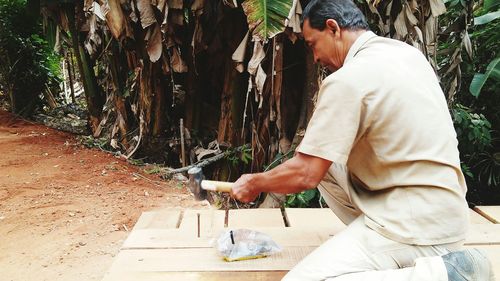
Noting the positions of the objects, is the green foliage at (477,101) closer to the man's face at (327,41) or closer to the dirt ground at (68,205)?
the dirt ground at (68,205)

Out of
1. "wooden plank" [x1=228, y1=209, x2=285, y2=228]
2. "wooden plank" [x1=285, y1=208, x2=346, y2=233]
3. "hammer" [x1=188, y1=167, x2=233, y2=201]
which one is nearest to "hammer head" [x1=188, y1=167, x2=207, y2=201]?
"hammer" [x1=188, y1=167, x2=233, y2=201]

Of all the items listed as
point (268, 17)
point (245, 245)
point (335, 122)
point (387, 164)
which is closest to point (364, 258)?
point (387, 164)

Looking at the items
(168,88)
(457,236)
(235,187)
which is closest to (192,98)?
(168,88)

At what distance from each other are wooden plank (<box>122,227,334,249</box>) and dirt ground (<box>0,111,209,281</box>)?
2.79ft

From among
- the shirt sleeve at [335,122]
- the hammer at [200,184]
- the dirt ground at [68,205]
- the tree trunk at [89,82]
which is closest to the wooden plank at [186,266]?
the hammer at [200,184]

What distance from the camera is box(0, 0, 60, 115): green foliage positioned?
790cm

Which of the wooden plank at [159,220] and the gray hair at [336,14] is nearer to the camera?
the gray hair at [336,14]

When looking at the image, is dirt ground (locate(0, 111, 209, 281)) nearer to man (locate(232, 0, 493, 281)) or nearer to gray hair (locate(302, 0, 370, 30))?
man (locate(232, 0, 493, 281))

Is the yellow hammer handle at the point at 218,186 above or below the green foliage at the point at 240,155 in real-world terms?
above

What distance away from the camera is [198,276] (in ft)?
6.36

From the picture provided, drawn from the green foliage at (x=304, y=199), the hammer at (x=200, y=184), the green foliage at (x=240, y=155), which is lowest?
the green foliage at (x=304, y=199)

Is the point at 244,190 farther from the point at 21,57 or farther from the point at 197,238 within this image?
the point at 21,57

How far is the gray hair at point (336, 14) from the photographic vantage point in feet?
5.79

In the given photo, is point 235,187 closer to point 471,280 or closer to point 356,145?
point 356,145
